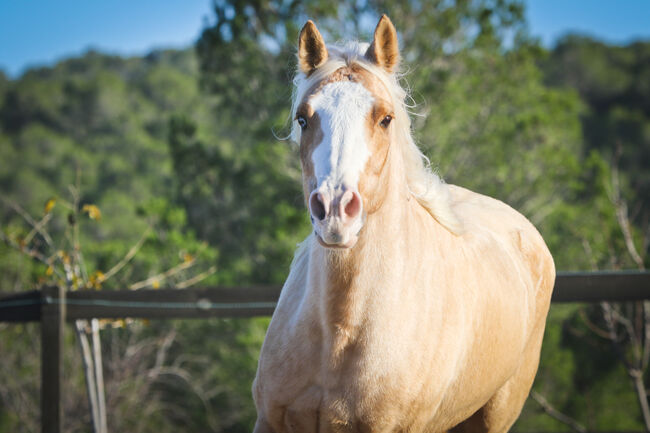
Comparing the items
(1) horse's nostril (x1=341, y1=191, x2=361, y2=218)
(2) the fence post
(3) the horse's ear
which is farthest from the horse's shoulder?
(2) the fence post

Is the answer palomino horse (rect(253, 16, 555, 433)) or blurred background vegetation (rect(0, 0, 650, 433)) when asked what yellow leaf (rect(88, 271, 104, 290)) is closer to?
palomino horse (rect(253, 16, 555, 433))

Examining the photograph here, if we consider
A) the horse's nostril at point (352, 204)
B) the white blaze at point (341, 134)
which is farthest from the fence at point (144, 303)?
the horse's nostril at point (352, 204)

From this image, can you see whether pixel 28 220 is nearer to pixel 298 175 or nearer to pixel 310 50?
pixel 310 50

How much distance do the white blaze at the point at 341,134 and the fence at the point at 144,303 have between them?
6.66 ft

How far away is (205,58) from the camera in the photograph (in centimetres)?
1523

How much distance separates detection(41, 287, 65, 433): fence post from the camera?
3.92m

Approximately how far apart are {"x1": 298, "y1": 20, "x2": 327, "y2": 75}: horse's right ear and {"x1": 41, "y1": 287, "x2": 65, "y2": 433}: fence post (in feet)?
7.88

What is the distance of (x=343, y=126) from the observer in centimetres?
218

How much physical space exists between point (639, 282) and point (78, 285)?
390 cm

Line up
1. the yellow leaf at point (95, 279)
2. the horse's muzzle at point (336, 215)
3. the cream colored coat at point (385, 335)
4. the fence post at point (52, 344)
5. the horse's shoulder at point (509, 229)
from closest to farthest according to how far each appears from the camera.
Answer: the horse's muzzle at point (336, 215) < the cream colored coat at point (385, 335) < the horse's shoulder at point (509, 229) < the fence post at point (52, 344) < the yellow leaf at point (95, 279)

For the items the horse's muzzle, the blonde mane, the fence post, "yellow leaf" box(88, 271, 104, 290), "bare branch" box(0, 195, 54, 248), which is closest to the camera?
the horse's muzzle

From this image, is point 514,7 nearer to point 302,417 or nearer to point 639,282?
point 639,282

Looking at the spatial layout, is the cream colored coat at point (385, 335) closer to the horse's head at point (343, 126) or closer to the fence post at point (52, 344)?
the horse's head at point (343, 126)

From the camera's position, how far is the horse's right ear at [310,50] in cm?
250
